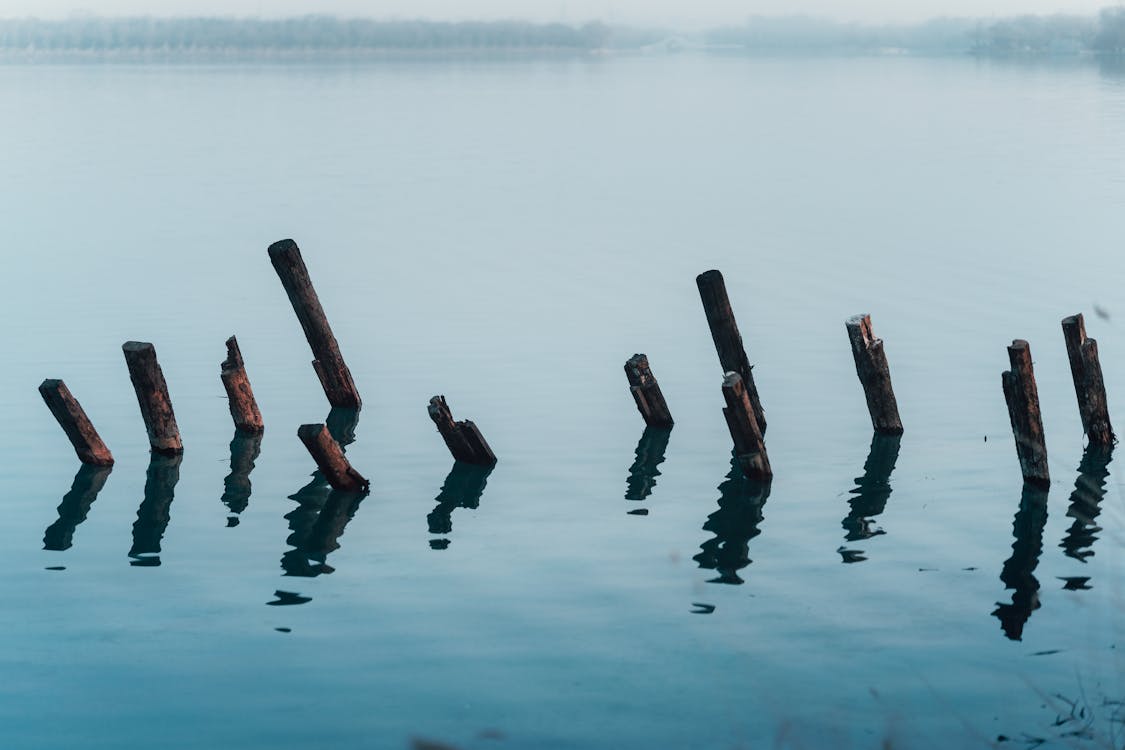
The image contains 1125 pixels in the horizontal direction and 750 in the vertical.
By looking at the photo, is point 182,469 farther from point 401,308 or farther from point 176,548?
point 401,308

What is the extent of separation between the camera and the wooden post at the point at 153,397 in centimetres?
1498

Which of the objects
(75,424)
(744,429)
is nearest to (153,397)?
(75,424)

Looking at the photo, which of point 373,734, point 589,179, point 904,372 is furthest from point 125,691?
point 589,179

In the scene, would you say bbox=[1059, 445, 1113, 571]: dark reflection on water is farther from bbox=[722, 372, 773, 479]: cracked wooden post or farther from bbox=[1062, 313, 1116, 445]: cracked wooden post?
bbox=[722, 372, 773, 479]: cracked wooden post

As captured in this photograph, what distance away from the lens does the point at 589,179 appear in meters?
49.5

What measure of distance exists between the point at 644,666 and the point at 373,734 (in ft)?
6.94

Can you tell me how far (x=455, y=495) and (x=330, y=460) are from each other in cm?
135

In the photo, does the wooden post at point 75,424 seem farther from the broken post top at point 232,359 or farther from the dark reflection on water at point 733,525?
the dark reflection on water at point 733,525

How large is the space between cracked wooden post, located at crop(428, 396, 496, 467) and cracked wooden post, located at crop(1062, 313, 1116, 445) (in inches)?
246

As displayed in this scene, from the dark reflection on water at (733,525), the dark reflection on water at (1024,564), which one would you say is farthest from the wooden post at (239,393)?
the dark reflection on water at (1024,564)

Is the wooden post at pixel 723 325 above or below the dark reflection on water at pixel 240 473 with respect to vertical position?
above

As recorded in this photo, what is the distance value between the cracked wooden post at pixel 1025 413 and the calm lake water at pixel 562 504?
0.27m

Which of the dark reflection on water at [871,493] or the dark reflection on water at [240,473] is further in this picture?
the dark reflection on water at [240,473]

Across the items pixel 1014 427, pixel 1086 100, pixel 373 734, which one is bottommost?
pixel 373 734
